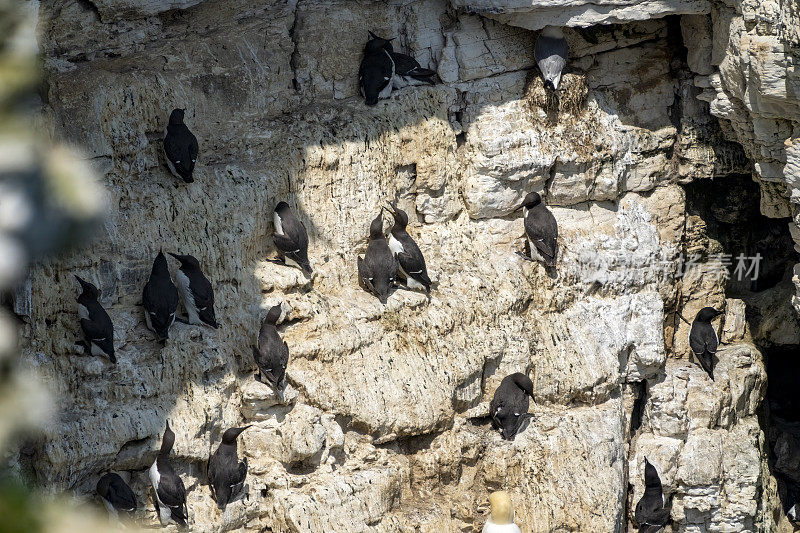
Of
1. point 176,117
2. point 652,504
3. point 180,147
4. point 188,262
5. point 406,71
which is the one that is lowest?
point 652,504

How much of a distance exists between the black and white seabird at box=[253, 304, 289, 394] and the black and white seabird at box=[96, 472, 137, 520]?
1.44 metres

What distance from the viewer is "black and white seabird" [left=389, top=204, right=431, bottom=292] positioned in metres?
8.84

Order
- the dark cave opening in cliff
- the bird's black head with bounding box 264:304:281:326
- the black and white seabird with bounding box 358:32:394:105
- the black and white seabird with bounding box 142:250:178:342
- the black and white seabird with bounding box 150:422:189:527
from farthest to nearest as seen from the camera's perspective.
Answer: the dark cave opening in cliff
the black and white seabird with bounding box 358:32:394:105
the bird's black head with bounding box 264:304:281:326
the black and white seabird with bounding box 142:250:178:342
the black and white seabird with bounding box 150:422:189:527

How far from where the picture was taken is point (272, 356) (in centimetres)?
770

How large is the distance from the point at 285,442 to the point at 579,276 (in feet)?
12.3

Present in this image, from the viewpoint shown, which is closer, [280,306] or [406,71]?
[280,306]

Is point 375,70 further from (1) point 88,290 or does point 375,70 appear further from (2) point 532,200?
(1) point 88,290

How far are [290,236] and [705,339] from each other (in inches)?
187

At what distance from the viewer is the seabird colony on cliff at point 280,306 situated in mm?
7039

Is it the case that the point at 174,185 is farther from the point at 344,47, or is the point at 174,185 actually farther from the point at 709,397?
the point at 709,397

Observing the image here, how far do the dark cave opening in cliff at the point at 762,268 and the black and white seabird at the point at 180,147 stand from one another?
579 centimetres

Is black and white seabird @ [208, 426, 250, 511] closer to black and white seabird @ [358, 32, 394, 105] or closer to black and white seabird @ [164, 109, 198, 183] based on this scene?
black and white seabird @ [164, 109, 198, 183]

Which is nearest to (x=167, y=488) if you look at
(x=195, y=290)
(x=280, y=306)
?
(x=195, y=290)

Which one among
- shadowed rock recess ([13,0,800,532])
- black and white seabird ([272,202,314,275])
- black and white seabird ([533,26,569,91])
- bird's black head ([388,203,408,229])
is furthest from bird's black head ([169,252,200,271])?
black and white seabird ([533,26,569,91])
